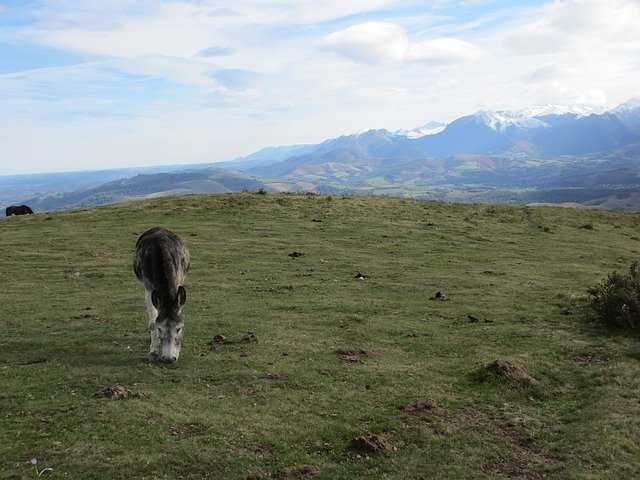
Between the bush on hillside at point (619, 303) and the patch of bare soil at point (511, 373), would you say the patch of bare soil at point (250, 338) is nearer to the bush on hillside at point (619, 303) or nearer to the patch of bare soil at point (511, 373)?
the patch of bare soil at point (511, 373)

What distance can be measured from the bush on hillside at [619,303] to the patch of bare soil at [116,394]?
50.0ft

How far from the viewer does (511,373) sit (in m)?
13.3

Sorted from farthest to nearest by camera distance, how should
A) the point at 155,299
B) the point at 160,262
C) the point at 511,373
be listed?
the point at 160,262 → the point at 155,299 → the point at 511,373

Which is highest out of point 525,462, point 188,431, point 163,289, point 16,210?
point 16,210

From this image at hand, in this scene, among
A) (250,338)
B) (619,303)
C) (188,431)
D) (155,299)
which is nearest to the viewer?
(188,431)

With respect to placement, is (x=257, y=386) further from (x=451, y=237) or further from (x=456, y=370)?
(x=451, y=237)

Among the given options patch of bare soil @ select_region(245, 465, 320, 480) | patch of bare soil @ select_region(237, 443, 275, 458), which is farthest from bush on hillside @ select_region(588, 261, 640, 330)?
patch of bare soil @ select_region(237, 443, 275, 458)

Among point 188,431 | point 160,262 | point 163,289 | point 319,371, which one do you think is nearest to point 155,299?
point 163,289

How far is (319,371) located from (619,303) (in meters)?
11.2

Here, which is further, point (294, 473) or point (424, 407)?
point (424, 407)

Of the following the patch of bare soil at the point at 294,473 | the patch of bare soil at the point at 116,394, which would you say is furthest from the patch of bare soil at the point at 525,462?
the patch of bare soil at the point at 116,394

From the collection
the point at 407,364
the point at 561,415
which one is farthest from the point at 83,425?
the point at 561,415

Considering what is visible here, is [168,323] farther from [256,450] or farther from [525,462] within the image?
[525,462]

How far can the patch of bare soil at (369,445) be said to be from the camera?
389 inches
